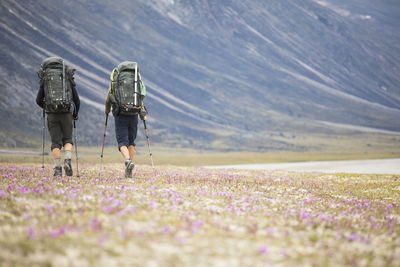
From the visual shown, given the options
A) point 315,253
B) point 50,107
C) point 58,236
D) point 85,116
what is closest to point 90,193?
point 58,236

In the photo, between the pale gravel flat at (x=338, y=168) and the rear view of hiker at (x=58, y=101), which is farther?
the pale gravel flat at (x=338, y=168)

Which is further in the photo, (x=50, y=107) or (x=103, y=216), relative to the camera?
(x=50, y=107)

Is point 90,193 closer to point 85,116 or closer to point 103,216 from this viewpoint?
point 103,216

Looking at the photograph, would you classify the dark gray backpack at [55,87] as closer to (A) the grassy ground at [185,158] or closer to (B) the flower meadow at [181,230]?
(B) the flower meadow at [181,230]

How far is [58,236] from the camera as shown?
6.54 metres

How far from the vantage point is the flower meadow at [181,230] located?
235 inches

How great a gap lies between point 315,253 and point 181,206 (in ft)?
13.2

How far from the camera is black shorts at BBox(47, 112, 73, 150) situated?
14.6 meters

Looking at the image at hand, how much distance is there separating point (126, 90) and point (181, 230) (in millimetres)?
8519

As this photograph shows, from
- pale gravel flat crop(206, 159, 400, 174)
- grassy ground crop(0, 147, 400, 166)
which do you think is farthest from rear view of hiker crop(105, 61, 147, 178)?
pale gravel flat crop(206, 159, 400, 174)

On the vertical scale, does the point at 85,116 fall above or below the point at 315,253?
above

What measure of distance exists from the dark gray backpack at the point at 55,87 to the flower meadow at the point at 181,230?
3.61 m

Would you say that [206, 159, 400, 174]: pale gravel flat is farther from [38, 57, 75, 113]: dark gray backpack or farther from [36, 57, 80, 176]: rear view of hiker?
[38, 57, 75, 113]: dark gray backpack

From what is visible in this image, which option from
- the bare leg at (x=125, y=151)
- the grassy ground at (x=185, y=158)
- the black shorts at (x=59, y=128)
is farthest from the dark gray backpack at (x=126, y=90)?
the grassy ground at (x=185, y=158)
